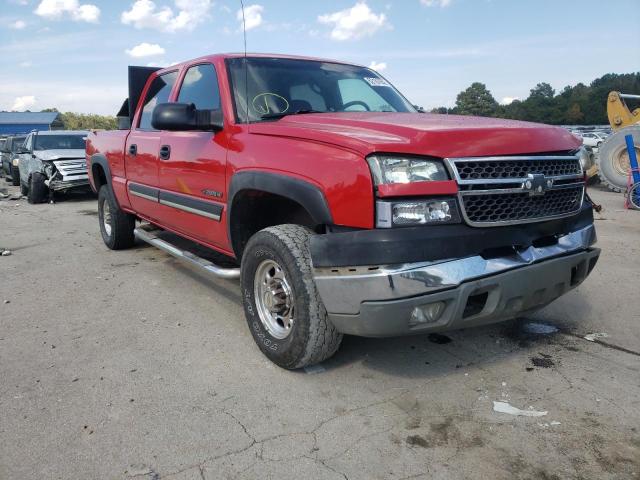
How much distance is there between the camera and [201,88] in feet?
13.6

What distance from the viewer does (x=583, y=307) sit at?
4.18 meters

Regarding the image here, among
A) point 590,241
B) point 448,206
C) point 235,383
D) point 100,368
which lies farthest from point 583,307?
point 100,368

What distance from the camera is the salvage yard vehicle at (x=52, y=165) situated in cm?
1207

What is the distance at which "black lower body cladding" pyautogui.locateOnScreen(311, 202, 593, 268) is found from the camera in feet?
7.82

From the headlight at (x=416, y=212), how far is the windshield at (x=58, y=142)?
12.6 meters

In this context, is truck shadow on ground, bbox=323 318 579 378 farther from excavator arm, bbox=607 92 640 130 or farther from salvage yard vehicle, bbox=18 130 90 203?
excavator arm, bbox=607 92 640 130

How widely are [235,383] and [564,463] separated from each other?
175 cm

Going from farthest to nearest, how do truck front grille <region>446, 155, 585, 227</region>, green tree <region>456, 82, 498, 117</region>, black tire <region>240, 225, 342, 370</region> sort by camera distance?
green tree <region>456, 82, 498, 117</region> → black tire <region>240, 225, 342, 370</region> → truck front grille <region>446, 155, 585, 227</region>

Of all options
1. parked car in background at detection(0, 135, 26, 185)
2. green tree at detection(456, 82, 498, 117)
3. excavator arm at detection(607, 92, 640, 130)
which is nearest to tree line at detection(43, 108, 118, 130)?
green tree at detection(456, 82, 498, 117)

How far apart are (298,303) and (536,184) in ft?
4.59

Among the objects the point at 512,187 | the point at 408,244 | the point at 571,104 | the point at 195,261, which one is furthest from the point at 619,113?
the point at 571,104

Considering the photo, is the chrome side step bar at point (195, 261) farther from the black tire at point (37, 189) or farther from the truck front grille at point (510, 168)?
the black tire at point (37, 189)

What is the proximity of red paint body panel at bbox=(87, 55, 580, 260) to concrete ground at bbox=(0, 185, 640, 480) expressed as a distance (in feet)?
3.04

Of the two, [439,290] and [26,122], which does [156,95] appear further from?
[26,122]
